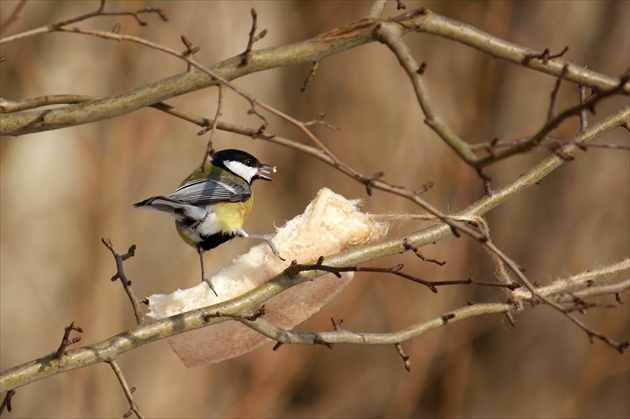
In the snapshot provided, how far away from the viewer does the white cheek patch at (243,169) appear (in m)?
1.55

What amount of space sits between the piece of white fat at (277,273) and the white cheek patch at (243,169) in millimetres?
213

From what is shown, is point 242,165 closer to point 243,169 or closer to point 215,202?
point 243,169

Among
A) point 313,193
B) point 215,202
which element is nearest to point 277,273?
point 215,202

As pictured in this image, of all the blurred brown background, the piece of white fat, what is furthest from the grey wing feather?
the blurred brown background

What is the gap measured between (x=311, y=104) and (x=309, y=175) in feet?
0.95

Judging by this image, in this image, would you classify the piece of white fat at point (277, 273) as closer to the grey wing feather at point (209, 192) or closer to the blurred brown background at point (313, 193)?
the grey wing feather at point (209, 192)

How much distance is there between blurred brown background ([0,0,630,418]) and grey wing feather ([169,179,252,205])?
1.60 m

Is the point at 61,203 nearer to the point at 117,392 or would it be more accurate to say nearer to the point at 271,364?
the point at 117,392

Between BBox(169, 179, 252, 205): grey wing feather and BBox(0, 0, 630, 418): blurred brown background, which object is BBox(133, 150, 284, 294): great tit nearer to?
BBox(169, 179, 252, 205): grey wing feather

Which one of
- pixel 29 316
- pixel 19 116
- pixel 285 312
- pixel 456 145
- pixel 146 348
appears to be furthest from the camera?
pixel 146 348

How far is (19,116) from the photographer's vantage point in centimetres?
113

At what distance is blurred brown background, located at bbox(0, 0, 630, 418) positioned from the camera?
3012mm

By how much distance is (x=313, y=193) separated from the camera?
11.3 feet

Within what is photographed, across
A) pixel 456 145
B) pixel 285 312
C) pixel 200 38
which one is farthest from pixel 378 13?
pixel 200 38
